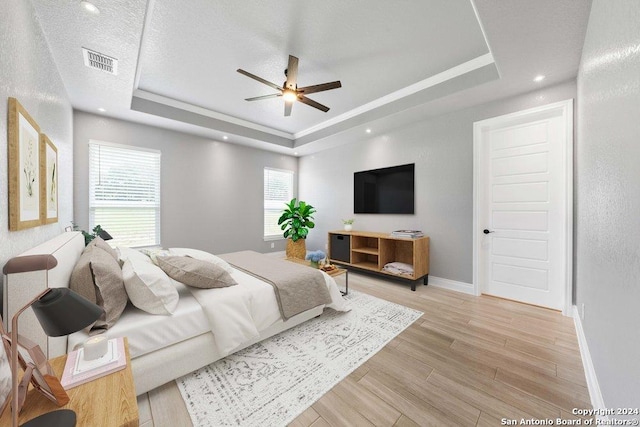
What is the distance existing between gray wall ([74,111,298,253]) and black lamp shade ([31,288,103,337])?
3714 mm

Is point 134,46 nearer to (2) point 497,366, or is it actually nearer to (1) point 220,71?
(1) point 220,71

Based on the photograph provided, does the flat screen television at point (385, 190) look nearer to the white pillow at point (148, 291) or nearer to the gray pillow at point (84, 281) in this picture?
the white pillow at point (148, 291)

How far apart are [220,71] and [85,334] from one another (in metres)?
2.83

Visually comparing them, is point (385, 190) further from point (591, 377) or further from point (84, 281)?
point (84, 281)

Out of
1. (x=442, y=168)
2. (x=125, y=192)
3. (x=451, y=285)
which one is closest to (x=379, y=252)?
(x=451, y=285)

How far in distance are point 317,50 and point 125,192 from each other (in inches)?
135

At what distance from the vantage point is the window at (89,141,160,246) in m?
3.44

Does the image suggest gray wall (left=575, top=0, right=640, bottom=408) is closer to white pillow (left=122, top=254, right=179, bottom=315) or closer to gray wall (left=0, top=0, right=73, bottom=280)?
white pillow (left=122, top=254, right=179, bottom=315)

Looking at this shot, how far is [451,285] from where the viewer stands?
11.2 feet

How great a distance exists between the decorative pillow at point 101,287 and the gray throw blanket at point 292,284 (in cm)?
105

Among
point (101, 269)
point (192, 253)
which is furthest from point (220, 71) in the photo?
point (101, 269)

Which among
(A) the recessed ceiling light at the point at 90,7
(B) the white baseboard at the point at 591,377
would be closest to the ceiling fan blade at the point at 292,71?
(A) the recessed ceiling light at the point at 90,7

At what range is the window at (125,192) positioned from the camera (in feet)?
11.3

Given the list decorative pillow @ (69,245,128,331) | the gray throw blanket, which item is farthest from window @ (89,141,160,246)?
decorative pillow @ (69,245,128,331)
